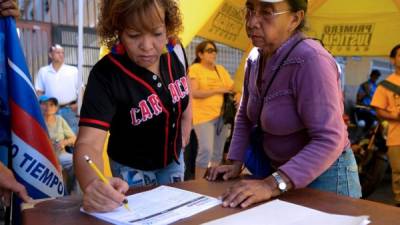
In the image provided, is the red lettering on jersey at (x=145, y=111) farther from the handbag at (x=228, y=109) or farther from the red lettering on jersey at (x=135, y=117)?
the handbag at (x=228, y=109)

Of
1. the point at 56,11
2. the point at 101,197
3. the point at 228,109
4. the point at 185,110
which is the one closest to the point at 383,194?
the point at 228,109

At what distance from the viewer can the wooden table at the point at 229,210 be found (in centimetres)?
127

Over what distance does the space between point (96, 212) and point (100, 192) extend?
7 cm

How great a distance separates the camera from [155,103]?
6.02 feet

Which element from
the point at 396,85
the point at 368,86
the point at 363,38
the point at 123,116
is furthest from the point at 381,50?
the point at 368,86

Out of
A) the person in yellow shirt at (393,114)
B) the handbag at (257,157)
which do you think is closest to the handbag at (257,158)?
the handbag at (257,157)

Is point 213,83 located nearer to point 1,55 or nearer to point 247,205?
point 1,55

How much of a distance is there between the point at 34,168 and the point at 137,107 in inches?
28.2

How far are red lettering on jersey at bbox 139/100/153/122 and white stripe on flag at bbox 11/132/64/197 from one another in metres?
0.68

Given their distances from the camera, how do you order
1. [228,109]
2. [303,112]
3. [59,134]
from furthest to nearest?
[228,109]
[59,134]
[303,112]

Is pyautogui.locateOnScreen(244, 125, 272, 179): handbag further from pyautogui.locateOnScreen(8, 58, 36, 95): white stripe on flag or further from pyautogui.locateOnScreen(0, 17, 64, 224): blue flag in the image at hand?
pyautogui.locateOnScreen(8, 58, 36, 95): white stripe on flag

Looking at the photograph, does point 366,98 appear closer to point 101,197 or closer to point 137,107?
point 137,107

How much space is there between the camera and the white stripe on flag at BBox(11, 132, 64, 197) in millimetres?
2111

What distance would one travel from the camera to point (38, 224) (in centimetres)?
123
